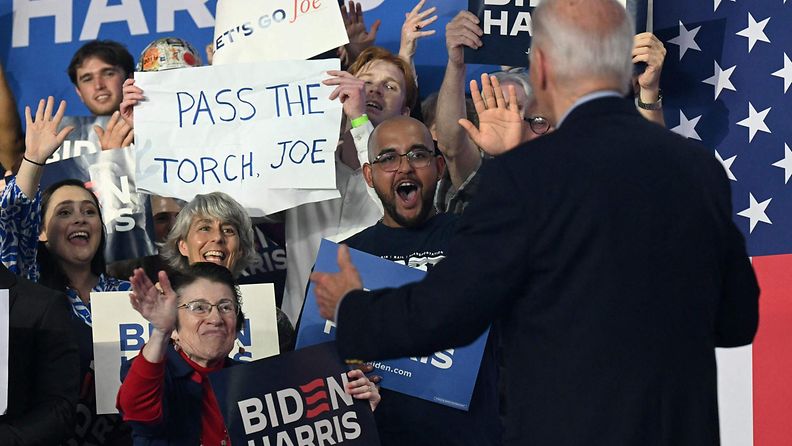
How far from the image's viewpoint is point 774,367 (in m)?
4.45

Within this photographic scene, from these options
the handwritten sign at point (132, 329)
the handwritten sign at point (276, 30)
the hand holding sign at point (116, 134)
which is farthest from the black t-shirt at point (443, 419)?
the hand holding sign at point (116, 134)

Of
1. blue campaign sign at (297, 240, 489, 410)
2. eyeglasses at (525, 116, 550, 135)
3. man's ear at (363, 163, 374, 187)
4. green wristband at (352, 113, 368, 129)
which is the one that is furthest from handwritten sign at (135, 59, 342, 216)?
blue campaign sign at (297, 240, 489, 410)

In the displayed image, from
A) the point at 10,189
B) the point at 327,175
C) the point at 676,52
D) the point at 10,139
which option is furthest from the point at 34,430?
the point at 676,52

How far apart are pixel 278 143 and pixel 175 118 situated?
0.45 m

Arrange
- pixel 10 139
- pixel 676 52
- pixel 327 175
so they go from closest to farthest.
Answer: pixel 327 175 → pixel 676 52 → pixel 10 139

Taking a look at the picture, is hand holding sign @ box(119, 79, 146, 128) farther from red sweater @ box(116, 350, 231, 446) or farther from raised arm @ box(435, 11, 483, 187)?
red sweater @ box(116, 350, 231, 446)

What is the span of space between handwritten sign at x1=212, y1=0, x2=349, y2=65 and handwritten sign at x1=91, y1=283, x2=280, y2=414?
1.29 m

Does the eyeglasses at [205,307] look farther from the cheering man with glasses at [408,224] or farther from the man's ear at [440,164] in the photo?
the man's ear at [440,164]

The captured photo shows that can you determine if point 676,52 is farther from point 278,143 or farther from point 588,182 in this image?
point 588,182

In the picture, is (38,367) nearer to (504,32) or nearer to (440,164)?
(440,164)

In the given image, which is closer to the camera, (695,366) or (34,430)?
(695,366)

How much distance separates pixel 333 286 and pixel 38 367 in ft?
4.76

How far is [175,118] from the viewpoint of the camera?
4855 millimetres

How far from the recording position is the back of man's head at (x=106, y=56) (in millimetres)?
5297
